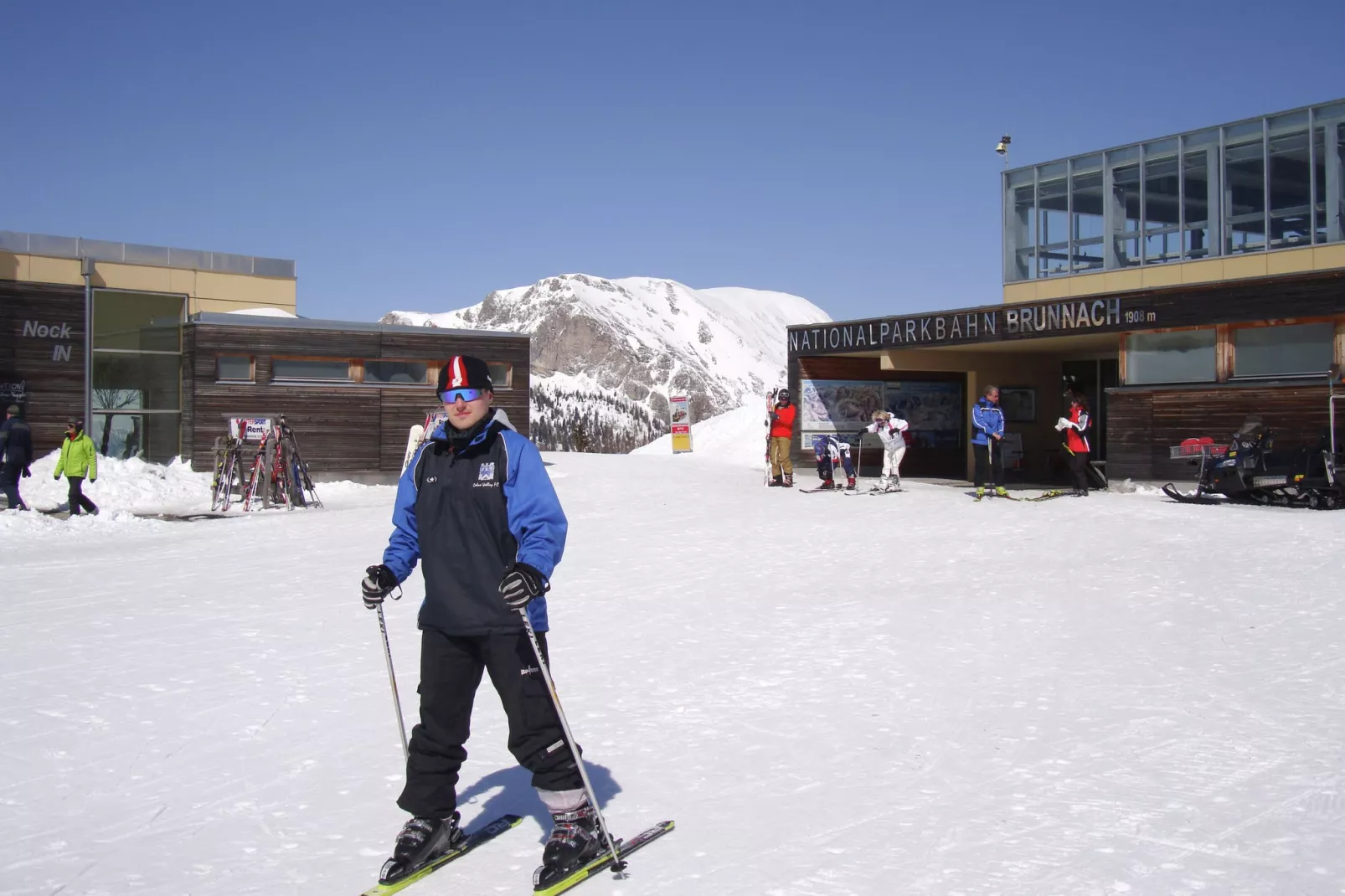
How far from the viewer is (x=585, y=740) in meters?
5.73

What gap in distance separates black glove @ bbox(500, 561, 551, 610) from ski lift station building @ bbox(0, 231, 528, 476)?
2093 cm

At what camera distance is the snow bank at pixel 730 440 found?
32.4 metres

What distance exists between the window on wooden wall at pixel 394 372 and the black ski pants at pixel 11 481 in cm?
845

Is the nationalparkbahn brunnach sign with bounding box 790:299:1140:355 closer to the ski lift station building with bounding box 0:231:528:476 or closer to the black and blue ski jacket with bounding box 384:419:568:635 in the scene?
the ski lift station building with bounding box 0:231:528:476

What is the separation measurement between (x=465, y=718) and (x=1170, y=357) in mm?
16950

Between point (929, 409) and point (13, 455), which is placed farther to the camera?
point (929, 409)

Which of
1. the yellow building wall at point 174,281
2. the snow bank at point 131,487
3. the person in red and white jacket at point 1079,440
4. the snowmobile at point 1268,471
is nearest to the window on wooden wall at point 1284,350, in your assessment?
the snowmobile at point 1268,471

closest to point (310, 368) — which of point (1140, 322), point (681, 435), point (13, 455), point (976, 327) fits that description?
point (13, 455)

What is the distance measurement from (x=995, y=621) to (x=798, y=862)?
198 inches

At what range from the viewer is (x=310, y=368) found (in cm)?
2452

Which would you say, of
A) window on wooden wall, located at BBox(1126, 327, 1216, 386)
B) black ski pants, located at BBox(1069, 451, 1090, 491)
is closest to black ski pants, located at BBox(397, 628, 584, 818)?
black ski pants, located at BBox(1069, 451, 1090, 491)

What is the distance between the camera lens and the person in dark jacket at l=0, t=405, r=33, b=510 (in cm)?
1734

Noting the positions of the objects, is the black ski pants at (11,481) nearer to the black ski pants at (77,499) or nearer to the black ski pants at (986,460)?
the black ski pants at (77,499)

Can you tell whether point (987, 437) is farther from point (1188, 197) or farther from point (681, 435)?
point (681, 435)
